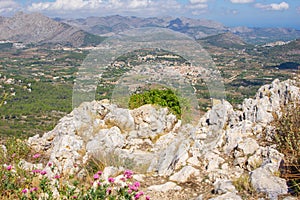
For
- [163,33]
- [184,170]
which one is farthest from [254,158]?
[163,33]

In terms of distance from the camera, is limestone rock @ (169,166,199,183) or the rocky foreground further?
limestone rock @ (169,166,199,183)

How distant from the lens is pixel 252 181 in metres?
4.18

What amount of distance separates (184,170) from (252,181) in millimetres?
1410

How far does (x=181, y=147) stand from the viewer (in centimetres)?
649

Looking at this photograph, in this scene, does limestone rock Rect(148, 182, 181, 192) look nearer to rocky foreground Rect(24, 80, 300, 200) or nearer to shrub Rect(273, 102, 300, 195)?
rocky foreground Rect(24, 80, 300, 200)

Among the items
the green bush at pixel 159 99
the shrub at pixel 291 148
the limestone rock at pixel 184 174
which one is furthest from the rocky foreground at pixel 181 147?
the green bush at pixel 159 99

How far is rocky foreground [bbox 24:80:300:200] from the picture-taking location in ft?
15.2

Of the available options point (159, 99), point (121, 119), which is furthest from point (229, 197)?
point (159, 99)

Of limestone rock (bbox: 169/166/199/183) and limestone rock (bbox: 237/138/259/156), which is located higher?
limestone rock (bbox: 237/138/259/156)

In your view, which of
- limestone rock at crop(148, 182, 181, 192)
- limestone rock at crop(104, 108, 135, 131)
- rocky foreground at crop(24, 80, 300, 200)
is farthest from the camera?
limestone rock at crop(104, 108, 135, 131)

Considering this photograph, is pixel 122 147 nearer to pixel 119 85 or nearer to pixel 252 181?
pixel 119 85

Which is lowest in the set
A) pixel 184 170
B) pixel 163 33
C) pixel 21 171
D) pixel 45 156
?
pixel 45 156

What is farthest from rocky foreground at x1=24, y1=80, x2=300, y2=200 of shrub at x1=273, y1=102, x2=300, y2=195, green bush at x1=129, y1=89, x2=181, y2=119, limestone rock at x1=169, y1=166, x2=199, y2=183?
green bush at x1=129, y1=89, x2=181, y2=119

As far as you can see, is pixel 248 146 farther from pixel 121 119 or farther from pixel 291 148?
pixel 121 119
